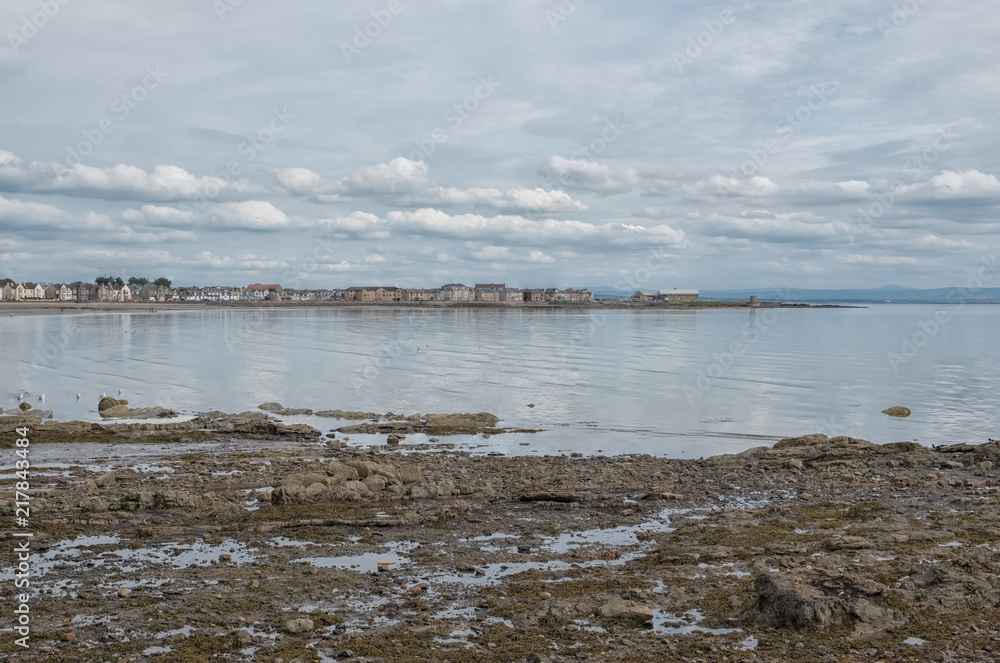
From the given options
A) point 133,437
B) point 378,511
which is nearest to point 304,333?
point 133,437

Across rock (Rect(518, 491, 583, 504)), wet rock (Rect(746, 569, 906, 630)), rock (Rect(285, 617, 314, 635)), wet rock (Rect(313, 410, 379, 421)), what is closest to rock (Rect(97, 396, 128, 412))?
wet rock (Rect(313, 410, 379, 421))

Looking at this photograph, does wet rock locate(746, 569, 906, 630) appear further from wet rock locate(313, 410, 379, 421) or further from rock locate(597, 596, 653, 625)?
wet rock locate(313, 410, 379, 421)

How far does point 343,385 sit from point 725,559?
37186 millimetres

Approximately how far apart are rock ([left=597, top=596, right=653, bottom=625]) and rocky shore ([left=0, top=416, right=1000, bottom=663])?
0.04 m

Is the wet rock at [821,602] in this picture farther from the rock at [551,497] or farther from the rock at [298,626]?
the rock at [551,497]

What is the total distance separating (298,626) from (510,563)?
4.16 m

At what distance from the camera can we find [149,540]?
14281 mm

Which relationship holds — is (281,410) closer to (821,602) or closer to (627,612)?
(627,612)

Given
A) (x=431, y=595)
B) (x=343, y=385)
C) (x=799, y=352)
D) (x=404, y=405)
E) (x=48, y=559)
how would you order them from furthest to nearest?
(x=799, y=352), (x=343, y=385), (x=404, y=405), (x=48, y=559), (x=431, y=595)

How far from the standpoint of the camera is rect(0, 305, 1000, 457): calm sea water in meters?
33.0

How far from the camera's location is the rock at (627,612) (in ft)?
34.2

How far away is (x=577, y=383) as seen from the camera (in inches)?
1937

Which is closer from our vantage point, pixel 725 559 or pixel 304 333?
pixel 725 559

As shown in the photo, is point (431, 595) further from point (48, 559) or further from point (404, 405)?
point (404, 405)
